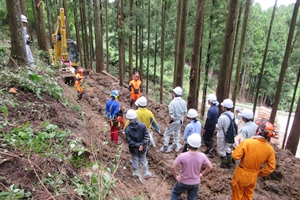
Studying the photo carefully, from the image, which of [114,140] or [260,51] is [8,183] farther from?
[260,51]

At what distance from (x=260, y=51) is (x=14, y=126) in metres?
45.1

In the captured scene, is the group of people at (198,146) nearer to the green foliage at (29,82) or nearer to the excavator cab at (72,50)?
the green foliage at (29,82)

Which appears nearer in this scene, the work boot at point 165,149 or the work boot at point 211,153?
the work boot at point 211,153

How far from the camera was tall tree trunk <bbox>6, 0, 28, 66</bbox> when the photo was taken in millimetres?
6250

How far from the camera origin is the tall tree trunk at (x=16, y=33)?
6250 millimetres

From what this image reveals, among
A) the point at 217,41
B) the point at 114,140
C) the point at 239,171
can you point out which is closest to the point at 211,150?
the point at 239,171

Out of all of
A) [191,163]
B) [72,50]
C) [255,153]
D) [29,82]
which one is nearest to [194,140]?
[191,163]

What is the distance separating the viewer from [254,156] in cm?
414

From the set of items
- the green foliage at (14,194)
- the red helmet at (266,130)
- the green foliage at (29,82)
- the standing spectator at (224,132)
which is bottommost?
the standing spectator at (224,132)

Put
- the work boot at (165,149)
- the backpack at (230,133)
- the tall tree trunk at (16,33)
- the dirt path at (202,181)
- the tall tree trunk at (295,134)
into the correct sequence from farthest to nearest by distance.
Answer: the tall tree trunk at (295,134), the work boot at (165,149), the tall tree trunk at (16,33), the backpack at (230,133), the dirt path at (202,181)

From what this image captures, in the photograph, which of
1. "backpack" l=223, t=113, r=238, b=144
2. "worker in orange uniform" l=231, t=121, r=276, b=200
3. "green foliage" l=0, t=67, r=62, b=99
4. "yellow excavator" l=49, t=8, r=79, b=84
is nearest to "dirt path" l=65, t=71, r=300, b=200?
"backpack" l=223, t=113, r=238, b=144

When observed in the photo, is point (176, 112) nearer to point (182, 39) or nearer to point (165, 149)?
point (165, 149)

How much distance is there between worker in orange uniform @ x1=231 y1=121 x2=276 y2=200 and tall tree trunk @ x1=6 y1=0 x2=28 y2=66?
6860mm

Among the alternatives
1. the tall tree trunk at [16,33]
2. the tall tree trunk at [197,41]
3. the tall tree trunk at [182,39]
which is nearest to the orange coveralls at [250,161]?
the tall tree trunk at [197,41]
